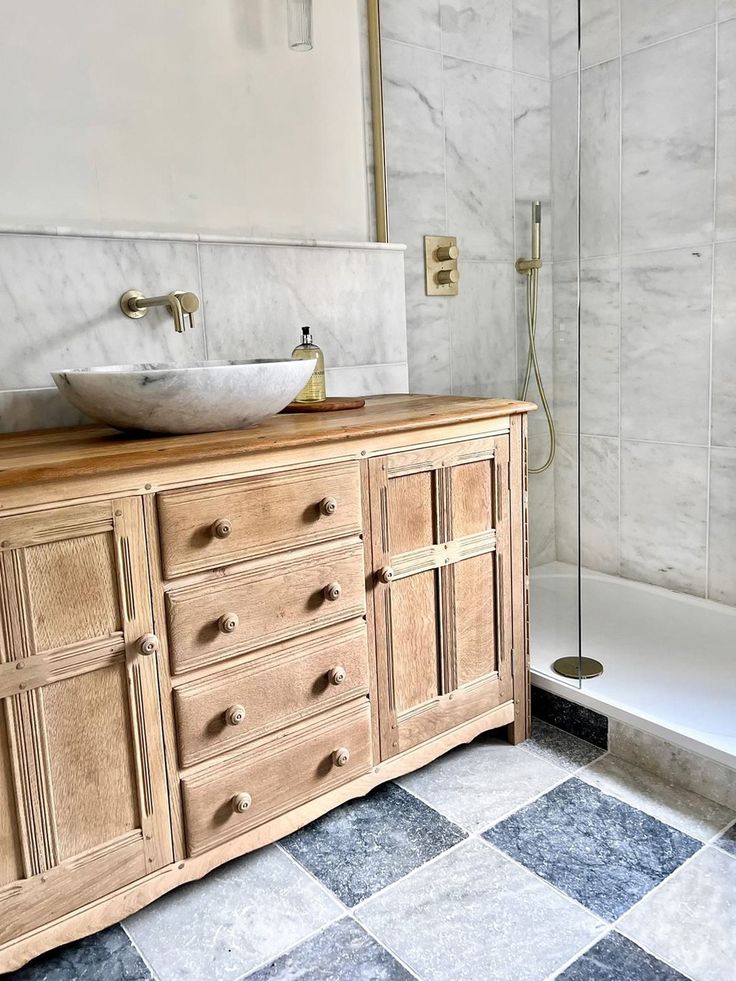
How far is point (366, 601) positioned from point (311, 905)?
554 mm

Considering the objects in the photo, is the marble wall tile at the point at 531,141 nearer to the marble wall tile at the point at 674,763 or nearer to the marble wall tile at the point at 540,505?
the marble wall tile at the point at 540,505

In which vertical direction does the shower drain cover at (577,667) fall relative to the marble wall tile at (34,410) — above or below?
below

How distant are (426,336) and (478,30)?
0.90 m

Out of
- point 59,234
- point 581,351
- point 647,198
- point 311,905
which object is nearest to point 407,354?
point 581,351

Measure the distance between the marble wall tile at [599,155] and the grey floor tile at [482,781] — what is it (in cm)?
139

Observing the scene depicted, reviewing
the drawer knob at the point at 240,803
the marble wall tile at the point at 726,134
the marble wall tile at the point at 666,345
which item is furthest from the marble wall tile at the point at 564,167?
the drawer knob at the point at 240,803

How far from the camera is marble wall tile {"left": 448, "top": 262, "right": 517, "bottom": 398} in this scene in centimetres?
232

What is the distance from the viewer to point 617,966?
4.15 feet

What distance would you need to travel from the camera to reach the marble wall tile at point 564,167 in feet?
7.22

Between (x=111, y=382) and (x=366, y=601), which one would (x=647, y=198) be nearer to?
(x=366, y=601)

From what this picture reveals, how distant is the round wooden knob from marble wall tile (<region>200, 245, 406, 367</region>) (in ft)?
0.59

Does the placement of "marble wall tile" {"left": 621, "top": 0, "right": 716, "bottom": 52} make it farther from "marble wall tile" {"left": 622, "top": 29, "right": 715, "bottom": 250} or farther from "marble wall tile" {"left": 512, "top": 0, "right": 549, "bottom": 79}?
"marble wall tile" {"left": 512, "top": 0, "right": 549, "bottom": 79}

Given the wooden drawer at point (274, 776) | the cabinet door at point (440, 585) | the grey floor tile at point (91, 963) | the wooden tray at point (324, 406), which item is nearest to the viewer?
the grey floor tile at point (91, 963)

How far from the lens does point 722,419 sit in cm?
237
